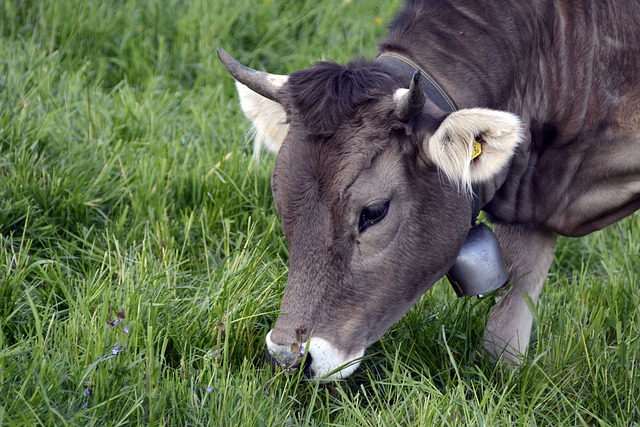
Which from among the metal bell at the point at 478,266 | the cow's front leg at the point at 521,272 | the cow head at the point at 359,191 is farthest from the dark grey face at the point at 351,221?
the cow's front leg at the point at 521,272

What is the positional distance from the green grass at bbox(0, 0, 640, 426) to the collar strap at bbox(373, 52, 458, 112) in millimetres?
928

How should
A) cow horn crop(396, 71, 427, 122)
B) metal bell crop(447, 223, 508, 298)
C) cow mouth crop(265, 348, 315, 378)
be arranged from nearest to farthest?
cow horn crop(396, 71, 427, 122)
cow mouth crop(265, 348, 315, 378)
metal bell crop(447, 223, 508, 298)

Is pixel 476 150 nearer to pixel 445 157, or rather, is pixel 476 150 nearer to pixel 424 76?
pixel 445 157

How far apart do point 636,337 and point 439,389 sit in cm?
86

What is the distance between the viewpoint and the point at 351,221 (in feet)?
11.8

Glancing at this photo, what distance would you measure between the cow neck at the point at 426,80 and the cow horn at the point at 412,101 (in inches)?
8.3

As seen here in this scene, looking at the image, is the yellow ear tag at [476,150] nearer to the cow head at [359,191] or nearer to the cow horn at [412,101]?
the cow head at [359,191]

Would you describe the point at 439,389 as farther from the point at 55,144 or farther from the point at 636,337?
the point at 55,144

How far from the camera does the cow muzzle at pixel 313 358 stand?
356cm

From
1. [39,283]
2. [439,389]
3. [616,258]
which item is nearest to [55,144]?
[39,283]

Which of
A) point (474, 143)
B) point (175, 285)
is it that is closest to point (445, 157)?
point (474, 143)

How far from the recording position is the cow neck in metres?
3.82

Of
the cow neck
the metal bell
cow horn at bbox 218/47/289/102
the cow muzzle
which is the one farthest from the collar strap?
the cow muzzle

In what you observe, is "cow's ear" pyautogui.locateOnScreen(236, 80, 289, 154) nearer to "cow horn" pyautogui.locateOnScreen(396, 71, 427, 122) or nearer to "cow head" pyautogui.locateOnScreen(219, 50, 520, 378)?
"cow head" pyautogui.locateOnScreen(219, 50, 520, 378)
